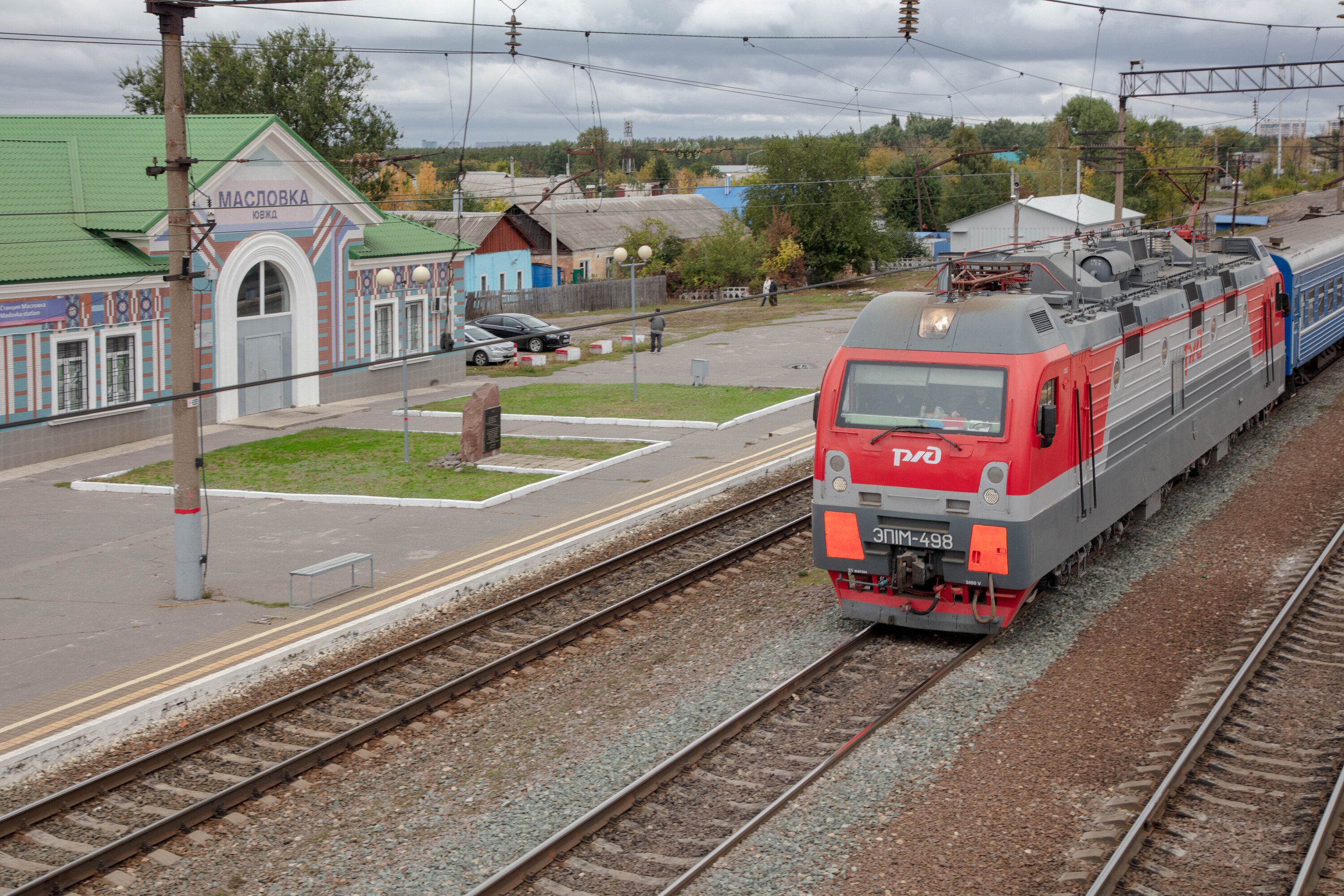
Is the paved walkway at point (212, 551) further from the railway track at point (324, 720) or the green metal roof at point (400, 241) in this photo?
the green metal roof at point (400, 241)

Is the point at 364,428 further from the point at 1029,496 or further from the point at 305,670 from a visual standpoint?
the point at 1029,496

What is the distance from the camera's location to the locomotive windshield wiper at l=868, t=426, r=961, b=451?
11992 mm

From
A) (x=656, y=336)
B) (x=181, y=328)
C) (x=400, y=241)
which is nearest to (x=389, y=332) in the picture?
(x=400, y=241)

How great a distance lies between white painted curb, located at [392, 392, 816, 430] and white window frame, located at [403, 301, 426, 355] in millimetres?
4983

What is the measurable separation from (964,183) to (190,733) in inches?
3117

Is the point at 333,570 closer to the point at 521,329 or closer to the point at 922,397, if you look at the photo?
the point at 922,397

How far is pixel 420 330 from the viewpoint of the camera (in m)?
34.1

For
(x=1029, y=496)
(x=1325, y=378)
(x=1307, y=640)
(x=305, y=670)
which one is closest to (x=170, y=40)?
(x=305, y=670)

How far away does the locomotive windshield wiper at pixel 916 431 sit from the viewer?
1199 cm

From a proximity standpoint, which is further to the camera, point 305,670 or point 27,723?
point 305,670

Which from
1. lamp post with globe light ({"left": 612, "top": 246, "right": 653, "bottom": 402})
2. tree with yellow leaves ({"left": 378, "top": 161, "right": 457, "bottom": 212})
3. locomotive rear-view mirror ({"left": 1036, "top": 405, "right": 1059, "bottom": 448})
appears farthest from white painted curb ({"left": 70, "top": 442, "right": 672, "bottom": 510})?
tree with yellow leaves ({"left": 378, "top": 161, "right": 457, "bottom": 212})

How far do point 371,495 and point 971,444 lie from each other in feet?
37.4

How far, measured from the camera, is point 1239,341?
20203mm

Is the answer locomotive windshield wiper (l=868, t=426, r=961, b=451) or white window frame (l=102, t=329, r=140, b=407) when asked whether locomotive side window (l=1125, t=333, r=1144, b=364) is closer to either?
locomotive windshield wiper (l=868, t=426, r=961, b=451)
